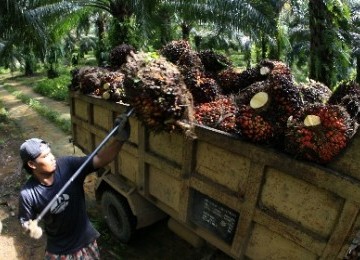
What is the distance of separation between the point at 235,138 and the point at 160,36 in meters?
8.63

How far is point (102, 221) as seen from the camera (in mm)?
4609

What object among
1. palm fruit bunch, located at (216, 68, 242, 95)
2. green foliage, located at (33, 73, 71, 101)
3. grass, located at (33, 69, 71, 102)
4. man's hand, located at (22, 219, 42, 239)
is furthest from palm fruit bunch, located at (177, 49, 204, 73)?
green foliage, located at (33, 73, 71, 101)

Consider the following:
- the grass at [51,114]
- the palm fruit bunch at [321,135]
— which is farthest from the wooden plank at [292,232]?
the grass at [51,114]

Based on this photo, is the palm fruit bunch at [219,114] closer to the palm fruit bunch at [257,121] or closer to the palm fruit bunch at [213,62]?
the palm fruit bunch at [257,121]

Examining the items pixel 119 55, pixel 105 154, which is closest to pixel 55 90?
pixel 119 55

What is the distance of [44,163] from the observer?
2525 millimetres

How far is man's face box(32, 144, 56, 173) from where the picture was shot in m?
2.51

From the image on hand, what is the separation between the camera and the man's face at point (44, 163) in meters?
2.51

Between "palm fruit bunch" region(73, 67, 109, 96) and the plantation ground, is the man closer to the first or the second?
the plantation ground

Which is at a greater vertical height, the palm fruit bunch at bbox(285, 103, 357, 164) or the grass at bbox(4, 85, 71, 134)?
the palm fruit bunch at bbox(285, 103, 357, 164)

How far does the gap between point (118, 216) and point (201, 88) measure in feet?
6.28

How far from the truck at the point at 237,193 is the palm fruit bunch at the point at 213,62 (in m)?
1.16

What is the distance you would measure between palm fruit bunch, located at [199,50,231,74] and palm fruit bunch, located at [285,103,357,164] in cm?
192

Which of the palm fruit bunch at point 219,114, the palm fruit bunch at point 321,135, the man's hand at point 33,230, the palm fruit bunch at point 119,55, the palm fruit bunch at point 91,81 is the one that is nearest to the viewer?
the palm fruit bunch at point 321,135
